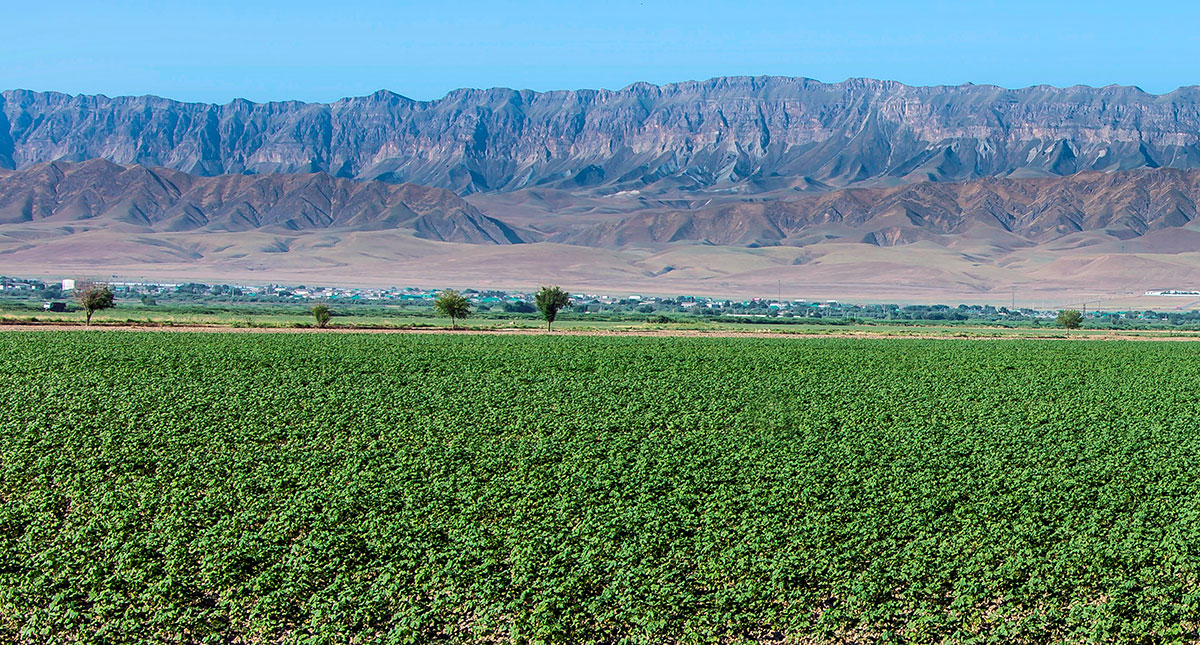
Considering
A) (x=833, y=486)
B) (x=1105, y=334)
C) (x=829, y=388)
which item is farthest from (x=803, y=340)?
(x=833, y=486)

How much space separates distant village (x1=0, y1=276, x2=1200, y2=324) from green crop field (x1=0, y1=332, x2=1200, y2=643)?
89.7 metres

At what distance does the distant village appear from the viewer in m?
136

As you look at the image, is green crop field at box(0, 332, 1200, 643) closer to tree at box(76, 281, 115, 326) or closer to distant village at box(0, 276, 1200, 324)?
tree at box(76, 281, 115, 326)

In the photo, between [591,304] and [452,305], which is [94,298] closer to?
[452,305]

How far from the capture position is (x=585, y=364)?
48.2 metres

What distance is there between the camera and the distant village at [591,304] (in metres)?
136

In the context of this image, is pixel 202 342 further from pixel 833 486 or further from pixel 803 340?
pixel 833 486

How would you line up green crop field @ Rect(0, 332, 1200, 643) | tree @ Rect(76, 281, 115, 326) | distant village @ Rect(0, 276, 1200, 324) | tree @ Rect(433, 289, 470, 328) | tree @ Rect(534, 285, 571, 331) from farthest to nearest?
distant village @ Rect(0, 276, 1200, 324)
tree @ Rect(433, 289, 470, 328)
tree @ Rect(534, 285, 571, 331)
tree @ Rect(76, 281, 115, 326)
green crop field @ Rect(0, 332, 1200, 643)

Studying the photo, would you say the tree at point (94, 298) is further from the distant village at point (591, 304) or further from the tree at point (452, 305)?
the distant village at point (591, 304)

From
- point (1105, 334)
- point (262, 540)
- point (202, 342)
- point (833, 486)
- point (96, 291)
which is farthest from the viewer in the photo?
point (1105, 334)

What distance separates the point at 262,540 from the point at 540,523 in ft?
14.3

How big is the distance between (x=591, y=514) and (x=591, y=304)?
13626cm

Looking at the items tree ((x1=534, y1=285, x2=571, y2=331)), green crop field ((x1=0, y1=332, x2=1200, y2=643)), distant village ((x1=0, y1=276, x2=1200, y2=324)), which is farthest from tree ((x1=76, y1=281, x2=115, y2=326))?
distant village ((x1=0, y1=276, x2=1200, y2=324))

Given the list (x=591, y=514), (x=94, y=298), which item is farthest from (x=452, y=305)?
(x=591, y=514)
